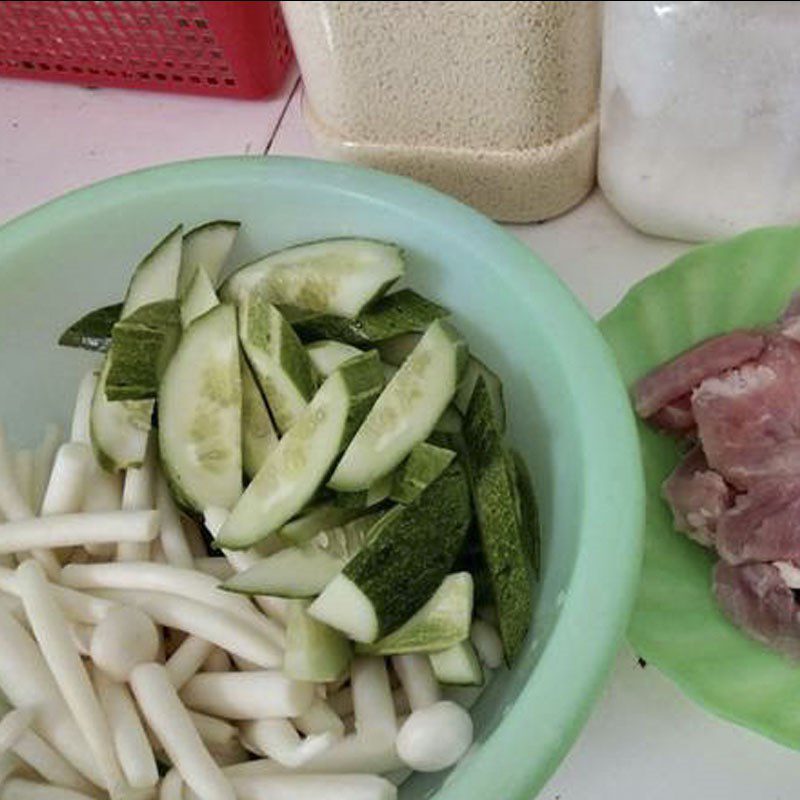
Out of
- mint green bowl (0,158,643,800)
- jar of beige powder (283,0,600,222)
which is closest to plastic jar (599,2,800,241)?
jar of beige powder (283,0,600,222)

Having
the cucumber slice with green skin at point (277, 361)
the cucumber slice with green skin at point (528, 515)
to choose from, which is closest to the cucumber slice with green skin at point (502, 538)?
the cucumber slice with green skin at point (528, 515)

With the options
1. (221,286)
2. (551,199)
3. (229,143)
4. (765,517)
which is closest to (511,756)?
(765,517)

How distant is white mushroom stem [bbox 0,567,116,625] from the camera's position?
0.71 m

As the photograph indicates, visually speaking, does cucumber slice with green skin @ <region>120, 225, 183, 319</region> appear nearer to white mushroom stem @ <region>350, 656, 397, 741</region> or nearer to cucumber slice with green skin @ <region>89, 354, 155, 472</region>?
cucumber slice with green skin @ <region>89, 354, 155, 472</region>

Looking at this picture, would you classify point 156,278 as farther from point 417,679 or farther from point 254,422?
point 417,679

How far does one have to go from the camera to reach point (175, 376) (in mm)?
746

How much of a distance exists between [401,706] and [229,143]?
1.82 ft

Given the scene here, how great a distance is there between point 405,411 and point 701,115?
31 centimetres

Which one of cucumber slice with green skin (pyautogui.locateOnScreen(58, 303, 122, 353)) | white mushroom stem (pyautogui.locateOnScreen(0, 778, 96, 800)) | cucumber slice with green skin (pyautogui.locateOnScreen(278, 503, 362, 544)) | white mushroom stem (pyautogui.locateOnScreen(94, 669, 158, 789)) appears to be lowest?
white mushroom stem (pyautogui.locateOnScreen(0, 778, 96, 800))

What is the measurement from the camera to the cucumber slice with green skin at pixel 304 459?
2.31ft

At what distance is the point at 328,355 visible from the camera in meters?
0.76

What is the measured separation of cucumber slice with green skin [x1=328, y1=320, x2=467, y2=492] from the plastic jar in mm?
236

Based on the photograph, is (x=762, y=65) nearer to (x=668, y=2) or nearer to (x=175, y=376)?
(x=668, y=2)

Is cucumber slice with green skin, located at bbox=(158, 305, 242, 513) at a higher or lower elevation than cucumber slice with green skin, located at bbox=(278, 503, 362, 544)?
higher
